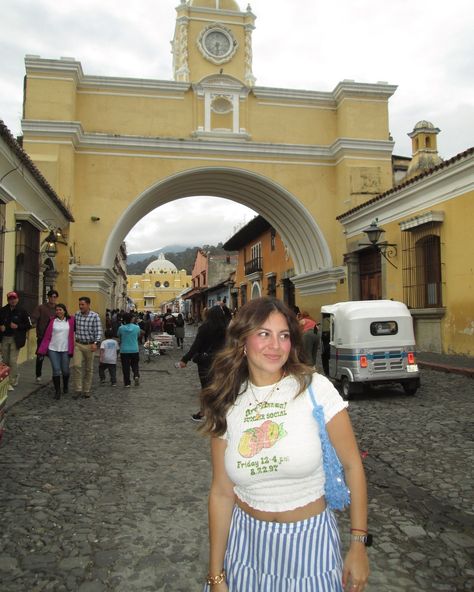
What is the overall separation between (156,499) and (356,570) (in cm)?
248

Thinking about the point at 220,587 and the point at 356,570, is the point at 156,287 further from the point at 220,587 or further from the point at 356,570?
the point at 356,570

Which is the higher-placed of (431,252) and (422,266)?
(431,252)

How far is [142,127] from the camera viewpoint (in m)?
17.1

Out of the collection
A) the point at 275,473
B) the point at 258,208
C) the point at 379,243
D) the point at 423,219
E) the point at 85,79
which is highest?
the point at 85,79

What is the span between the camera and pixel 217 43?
57.8ft

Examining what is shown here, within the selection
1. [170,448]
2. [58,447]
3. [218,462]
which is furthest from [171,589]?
[58,447]

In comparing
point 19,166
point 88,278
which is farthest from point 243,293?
point 19,166

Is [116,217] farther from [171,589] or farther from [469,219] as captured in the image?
[171,589]

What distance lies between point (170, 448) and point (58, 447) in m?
1.13

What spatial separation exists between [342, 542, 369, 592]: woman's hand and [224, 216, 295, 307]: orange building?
19.7 metres

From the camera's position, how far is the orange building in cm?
2455

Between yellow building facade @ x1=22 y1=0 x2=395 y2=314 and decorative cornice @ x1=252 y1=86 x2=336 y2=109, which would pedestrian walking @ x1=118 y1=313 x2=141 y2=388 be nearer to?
yellow building facade @ x1=22 y1=0 x2=395 y2=314

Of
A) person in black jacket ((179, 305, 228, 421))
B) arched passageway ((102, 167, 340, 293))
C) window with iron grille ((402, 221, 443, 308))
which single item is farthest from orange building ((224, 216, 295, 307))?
person in black jacket ((179, 305, 228, 421))

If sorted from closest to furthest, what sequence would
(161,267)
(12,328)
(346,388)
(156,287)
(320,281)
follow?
(12,328) < (346,388) < (320,281) < (156,287) < (161,267)
